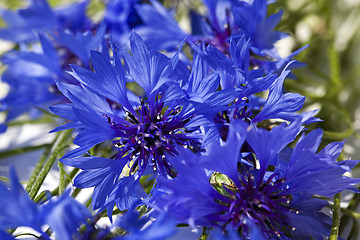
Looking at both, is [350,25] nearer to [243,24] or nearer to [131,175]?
[243,24]

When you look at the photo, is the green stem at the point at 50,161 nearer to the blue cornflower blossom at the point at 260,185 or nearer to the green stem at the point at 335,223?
the blue cornflower blossom at the point at 260,185

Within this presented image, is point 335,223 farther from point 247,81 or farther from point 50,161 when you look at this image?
point 50,161

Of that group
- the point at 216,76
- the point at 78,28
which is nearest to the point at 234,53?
the point at 216,76

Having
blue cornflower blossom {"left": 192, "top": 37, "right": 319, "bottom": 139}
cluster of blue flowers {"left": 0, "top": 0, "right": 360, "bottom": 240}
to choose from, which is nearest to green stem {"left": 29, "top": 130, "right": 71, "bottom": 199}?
cluster of blue flowers {"left": 0, "top": 0, "right": 360, "bottom": 240}

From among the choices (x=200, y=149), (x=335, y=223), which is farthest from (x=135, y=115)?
(x=335, y=223)

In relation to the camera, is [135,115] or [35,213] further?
[135,115]

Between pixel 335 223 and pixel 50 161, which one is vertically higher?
pixel 50 161
